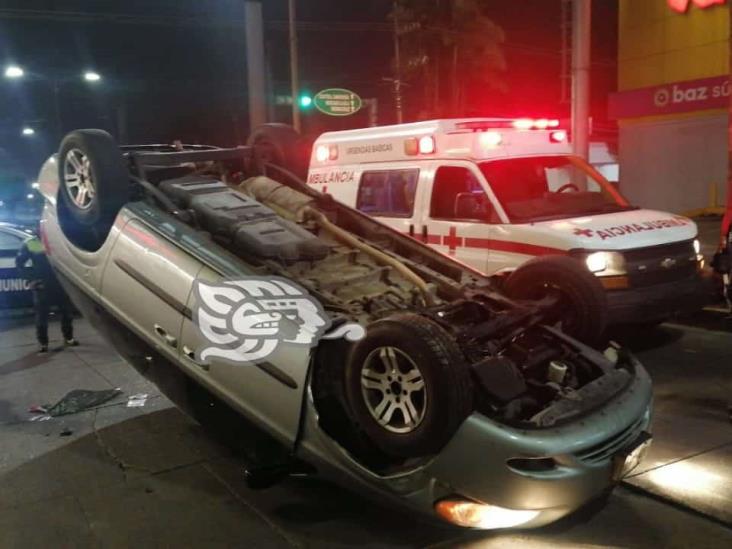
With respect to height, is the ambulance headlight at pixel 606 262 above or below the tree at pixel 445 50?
below

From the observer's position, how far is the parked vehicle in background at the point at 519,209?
6250 millimetres

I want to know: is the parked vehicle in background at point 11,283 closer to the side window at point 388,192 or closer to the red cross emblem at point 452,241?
the side window at point 388,192

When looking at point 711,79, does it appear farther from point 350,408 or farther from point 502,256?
point 350,408

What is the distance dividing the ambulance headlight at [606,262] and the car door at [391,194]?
6.37ft

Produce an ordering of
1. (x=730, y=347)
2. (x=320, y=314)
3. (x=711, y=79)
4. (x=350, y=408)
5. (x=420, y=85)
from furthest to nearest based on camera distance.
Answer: (x=420, y=85)
(x=711, y=79)
(x=730, y=347)
(x=320, y=314)
(x=350, y=408)

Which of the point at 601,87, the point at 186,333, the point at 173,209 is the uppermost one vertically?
the point at 601,87

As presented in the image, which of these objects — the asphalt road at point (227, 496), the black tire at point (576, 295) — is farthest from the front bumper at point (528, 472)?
the black tire at point (576, 295)

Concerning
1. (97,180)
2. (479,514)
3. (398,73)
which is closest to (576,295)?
(479,514)

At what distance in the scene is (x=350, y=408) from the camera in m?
3.48

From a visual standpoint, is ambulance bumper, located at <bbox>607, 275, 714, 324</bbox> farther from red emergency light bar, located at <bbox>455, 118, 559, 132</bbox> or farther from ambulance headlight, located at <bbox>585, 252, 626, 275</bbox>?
red emergency light bar, located at <bbox>455, 118, 559, 132</bbox>

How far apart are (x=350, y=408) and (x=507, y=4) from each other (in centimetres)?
3017

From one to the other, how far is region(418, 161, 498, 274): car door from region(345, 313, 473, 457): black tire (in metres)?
3.58

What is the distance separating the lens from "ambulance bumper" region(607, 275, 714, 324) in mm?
6223

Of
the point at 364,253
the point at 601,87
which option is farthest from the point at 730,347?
the point at 601,87
